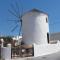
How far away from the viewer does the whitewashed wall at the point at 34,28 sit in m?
30.7

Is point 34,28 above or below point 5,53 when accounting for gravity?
above

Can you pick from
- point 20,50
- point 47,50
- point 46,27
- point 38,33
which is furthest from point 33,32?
point 20,50

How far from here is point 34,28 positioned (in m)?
31.0

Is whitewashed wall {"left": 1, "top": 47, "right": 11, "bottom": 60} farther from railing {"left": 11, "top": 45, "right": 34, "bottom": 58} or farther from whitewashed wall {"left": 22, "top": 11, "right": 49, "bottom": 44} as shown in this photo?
whitewashed wall {"left": 22, "top": 11, "right": 49, "bottom": 44}

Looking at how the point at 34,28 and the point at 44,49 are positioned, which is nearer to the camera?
the point at 44,49

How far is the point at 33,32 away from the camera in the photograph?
3072cm

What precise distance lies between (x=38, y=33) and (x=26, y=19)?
3.32 meters

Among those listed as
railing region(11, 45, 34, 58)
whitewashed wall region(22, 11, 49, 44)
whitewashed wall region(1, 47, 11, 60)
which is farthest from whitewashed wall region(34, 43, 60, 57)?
whitewashed wall region(1, 47, 11, 60)

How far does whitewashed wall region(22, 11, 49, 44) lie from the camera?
30.7m

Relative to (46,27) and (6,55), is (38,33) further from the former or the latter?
(6,55)

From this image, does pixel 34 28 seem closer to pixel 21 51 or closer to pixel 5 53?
pixel 21 51

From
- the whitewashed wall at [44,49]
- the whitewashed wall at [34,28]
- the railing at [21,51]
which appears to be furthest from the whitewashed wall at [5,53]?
the whitewashed wall at [34,28]

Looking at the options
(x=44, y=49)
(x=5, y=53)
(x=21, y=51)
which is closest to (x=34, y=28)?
(x=44, y=49)

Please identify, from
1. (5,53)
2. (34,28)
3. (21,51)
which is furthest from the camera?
(34,28)
